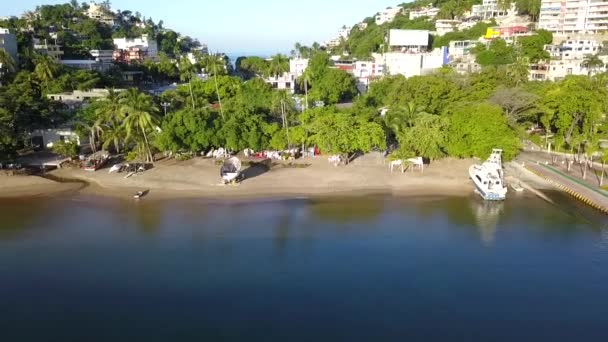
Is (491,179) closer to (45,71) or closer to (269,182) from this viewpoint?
(269,182)

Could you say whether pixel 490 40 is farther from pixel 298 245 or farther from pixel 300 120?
pixel 298 245

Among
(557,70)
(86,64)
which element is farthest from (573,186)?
(86,64)

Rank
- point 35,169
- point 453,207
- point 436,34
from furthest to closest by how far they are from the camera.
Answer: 1. point 436,34
2. point 35,169
3. point 453,207

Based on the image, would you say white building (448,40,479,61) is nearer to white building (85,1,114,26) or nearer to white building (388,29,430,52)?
white building (388,29,430,52)

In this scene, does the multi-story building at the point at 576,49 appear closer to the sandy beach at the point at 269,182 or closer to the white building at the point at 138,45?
the sandy beach at the point at 269,182

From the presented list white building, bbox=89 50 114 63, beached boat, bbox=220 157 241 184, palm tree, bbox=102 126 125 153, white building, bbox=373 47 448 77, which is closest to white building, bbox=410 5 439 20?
white building, bbox=373 47 448 77

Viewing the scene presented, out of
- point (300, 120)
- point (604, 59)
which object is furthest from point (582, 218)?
point (604, 59)

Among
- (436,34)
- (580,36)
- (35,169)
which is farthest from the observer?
(436,34)
